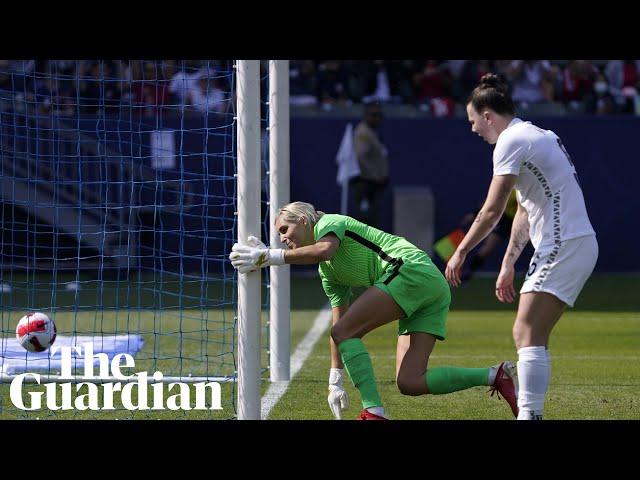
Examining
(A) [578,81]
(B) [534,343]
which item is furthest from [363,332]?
(A) [578,81]

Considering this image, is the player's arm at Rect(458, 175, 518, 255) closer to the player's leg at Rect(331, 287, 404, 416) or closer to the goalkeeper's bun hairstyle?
the goalkeeper's bun hairstyle

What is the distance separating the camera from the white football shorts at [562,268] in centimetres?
650

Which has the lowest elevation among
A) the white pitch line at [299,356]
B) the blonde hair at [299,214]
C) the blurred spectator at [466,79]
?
the white pitch line at [299,356]

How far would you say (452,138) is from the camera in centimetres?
2136

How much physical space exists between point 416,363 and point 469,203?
560 inches

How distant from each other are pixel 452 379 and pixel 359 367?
692 millimetres

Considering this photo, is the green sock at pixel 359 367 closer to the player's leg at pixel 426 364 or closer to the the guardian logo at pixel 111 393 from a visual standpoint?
the player's leg at pixel 426 364

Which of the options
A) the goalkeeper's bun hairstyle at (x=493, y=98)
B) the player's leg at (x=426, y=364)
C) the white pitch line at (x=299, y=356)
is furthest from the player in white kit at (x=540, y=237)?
the white pitch line at (x=299, y=356)

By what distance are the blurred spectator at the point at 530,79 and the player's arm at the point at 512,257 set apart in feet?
55.0

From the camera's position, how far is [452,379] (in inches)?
291

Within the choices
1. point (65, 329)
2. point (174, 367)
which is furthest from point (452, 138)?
point (174, 367)

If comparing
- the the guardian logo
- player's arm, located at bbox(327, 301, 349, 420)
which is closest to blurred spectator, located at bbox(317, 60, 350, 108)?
the the guardian logo

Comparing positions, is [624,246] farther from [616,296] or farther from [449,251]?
[449,251]

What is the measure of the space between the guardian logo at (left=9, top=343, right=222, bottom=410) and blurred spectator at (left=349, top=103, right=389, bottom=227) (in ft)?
34.8
